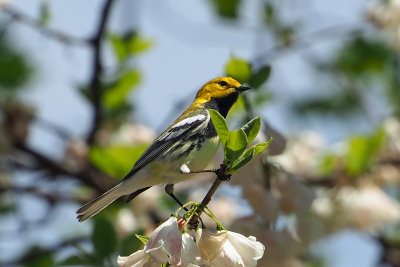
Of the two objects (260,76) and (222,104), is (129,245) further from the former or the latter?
(222,104)

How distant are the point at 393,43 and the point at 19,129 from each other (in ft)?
7.16

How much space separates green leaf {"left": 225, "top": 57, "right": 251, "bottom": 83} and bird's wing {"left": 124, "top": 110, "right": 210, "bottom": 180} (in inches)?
13.2

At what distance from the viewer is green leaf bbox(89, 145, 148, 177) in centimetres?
313

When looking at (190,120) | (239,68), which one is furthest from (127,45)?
(239,68)

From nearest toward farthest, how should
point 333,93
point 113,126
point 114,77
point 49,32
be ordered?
point 49,32
point 114,77
point 113,126
point 333,93

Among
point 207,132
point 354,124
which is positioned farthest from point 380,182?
point 207,132

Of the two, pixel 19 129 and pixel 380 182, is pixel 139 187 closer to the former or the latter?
pixel 19 129

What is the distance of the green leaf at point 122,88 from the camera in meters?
3.74

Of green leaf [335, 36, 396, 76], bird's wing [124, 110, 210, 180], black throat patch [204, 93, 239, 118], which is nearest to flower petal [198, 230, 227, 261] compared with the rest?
bird's wing [124, 110, 210, 180]

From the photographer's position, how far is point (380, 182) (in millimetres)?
4148

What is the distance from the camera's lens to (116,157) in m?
3.15

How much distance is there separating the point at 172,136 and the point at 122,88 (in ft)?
4.31

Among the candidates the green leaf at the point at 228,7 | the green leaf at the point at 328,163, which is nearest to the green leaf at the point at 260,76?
the green leaf at the point at 328,163

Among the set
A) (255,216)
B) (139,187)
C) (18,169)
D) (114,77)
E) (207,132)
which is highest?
(114,77)
